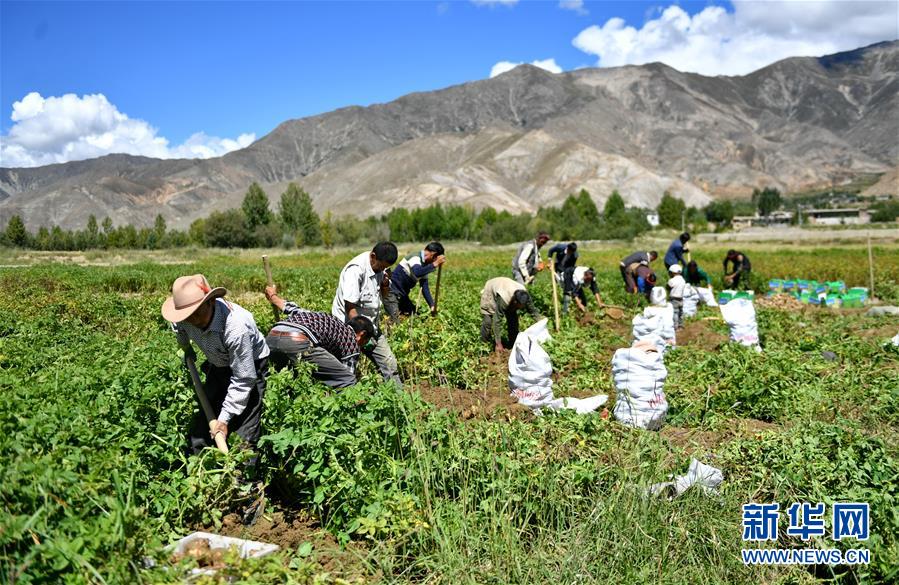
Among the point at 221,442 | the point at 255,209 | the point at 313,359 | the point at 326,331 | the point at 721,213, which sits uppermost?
the point at 255,209

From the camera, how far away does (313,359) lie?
4824 mm

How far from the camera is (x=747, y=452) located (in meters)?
4.62

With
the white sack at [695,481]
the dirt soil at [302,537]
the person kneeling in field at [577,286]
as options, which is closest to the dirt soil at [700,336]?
the person kneeling in field at [577,286]

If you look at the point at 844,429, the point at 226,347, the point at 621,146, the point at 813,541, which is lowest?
the point at 813,541

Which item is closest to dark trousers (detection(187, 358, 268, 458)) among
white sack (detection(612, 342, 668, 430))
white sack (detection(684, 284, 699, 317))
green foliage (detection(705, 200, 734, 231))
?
white sack (detection(612, 342, 668, 430))

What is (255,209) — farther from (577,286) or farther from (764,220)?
(764,220)

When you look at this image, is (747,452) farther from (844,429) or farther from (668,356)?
(668,356)

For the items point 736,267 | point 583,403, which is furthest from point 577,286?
point 583,403

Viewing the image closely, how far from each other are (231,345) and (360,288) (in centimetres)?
196

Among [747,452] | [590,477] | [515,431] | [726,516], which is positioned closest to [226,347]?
[515,431]

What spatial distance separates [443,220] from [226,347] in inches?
2840

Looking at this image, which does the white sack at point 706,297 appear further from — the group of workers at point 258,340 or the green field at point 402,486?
the group of workers at point 258,340

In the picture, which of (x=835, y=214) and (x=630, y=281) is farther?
(x=835, y=214)

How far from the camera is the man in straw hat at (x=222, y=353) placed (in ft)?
12.1
